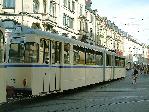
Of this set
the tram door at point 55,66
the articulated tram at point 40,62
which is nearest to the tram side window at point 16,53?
the articulated tram at point 40,62

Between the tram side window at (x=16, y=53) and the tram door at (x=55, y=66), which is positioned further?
the tram door at (x=55, y=66)

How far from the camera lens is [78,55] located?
24.4 m

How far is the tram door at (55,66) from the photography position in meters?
19.4

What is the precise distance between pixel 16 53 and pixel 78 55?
7037 mm

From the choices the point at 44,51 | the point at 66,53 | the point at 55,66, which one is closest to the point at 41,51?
the point at 44,51

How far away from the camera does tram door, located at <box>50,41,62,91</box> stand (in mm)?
19406

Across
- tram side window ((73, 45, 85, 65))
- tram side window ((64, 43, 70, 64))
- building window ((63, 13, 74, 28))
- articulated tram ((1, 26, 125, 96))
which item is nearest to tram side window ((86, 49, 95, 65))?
tram side window ((73, 45, 85, 65))

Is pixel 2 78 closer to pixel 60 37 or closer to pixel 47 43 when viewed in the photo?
pixel 47 43

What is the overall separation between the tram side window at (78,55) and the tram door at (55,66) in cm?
288

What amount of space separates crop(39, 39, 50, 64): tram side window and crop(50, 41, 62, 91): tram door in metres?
0.54

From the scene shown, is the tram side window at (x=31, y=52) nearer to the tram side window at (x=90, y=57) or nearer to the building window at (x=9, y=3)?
the tram side window at (x=90, y=57)

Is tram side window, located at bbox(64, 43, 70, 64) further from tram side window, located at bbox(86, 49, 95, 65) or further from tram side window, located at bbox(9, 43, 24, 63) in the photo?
tram side window, located at bbox(86, 49, 95, 65)

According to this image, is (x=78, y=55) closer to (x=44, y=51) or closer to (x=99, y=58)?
(x=44, y=51)

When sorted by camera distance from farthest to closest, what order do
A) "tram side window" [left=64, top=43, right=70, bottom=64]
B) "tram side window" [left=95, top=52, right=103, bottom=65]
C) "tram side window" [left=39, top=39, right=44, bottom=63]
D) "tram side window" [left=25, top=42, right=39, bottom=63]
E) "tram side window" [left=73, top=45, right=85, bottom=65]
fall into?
"tram side window" [left=95, top=52, right=103, bottom=65]
"tram side window" [left=73, top=45, right=85, bottom=65]
"tram side window" [left=64, top=43, right=70, bottom=64]
"tram side window" [left=39, top=39, right=44, bottom=63]
"tram side window" [left=25, top=42, right=39, bottom=63]
